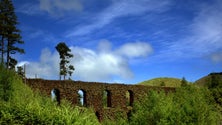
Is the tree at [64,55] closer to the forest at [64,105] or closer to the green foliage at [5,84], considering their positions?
the forest at [64,105]

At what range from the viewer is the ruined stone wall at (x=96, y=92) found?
52.8 m

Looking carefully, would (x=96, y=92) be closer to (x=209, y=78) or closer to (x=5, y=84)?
(x=5, y=84)

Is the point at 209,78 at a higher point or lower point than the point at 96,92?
higher

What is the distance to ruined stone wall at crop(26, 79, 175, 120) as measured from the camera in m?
52.8

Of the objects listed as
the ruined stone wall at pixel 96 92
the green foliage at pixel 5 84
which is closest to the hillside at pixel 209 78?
the ruined stone wall at pixel 96 92

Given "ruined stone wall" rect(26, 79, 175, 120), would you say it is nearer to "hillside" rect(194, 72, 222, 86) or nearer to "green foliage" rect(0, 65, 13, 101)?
"hillside" rect(194, 72, 222, 86)

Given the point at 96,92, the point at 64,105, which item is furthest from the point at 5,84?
the point at 96,92

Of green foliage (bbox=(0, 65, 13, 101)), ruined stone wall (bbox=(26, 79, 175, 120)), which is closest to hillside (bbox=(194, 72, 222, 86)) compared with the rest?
ruined stone wall (bbox=(26, 79, 175, 120))

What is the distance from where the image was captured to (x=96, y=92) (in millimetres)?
56812

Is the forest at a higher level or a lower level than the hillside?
lower

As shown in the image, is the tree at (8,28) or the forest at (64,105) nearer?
the forest at (64,105)

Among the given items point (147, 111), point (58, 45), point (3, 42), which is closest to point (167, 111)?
point (147, 111)

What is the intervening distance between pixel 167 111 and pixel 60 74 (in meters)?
29.6

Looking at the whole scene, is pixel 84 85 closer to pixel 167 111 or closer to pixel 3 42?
pixel 3 42
